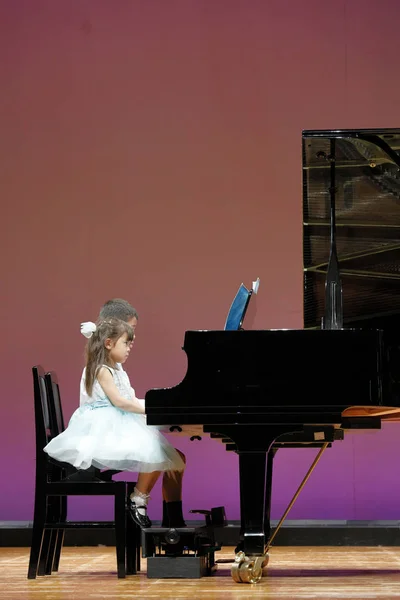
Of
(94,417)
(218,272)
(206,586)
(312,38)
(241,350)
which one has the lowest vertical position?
(206,586)

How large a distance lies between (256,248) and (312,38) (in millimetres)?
1276

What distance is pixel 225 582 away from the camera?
3.46m

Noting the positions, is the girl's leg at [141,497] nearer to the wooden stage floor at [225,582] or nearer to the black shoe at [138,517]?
the black shoe at [138,517]

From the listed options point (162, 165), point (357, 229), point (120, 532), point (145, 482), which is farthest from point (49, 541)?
point (162, 165)

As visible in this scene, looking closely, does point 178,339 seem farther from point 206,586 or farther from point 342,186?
point 206,586

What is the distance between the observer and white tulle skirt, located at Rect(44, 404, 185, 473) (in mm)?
3850

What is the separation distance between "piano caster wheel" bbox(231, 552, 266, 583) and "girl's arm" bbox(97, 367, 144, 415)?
2.65ft

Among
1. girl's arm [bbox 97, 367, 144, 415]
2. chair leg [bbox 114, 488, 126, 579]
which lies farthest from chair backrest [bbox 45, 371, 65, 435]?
chair leg [bbox 114, 488, 126, 579]

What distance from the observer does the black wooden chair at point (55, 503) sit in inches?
149

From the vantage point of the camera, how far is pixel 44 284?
5926 millimetres

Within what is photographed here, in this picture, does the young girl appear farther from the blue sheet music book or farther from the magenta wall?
the magenta wall

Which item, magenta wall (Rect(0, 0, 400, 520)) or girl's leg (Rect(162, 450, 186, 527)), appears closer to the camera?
girl's leg (Rect(162, 450, 186, 527))

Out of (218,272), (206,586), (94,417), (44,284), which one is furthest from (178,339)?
(206,586)

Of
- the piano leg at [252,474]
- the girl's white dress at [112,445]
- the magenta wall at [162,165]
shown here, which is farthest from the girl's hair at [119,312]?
the magenta wall at [162,165]
